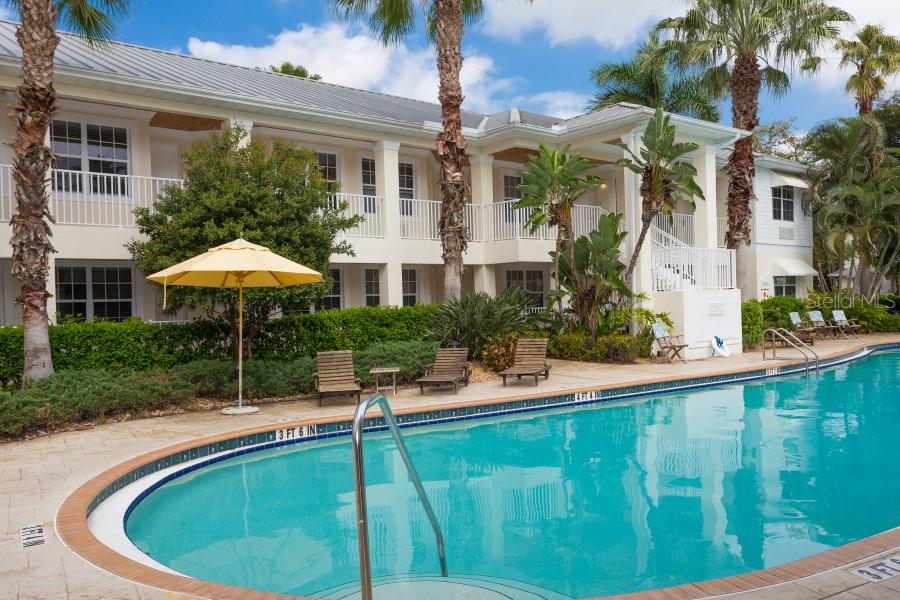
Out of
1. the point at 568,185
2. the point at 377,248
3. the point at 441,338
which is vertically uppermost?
the point at 568,185

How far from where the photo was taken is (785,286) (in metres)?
30.1

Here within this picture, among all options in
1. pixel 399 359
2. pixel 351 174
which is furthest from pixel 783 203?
pixel 399 359

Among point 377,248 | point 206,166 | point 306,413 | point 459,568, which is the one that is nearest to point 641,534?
point 459,568

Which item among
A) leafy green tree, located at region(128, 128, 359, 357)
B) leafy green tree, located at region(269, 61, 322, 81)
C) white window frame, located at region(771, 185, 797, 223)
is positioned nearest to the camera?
leafy green tree, located at region(128, 128, 359, 357)

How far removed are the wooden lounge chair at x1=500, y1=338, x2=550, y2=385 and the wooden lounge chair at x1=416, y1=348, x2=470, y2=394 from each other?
0.86 meters

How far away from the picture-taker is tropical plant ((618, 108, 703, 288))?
17.1 metres

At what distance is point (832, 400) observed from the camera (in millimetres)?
13953

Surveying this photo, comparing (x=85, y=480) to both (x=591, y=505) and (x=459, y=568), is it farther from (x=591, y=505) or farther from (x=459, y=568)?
(x=591, y=505)

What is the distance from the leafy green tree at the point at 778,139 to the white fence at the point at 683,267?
2616 centimetres

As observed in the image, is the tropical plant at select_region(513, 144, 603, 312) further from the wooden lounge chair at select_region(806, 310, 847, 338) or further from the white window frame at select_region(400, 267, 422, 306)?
the wooden lounge chair at select_region(806, 310, 847, 338)

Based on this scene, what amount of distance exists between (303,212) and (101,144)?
261 inches

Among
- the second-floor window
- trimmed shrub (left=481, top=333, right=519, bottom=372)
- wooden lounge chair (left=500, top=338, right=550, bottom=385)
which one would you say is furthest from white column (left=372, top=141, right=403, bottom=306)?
the second-floor window

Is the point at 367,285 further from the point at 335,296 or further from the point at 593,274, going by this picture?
the point at 593,274

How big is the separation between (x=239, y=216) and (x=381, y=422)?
4.73 meters
